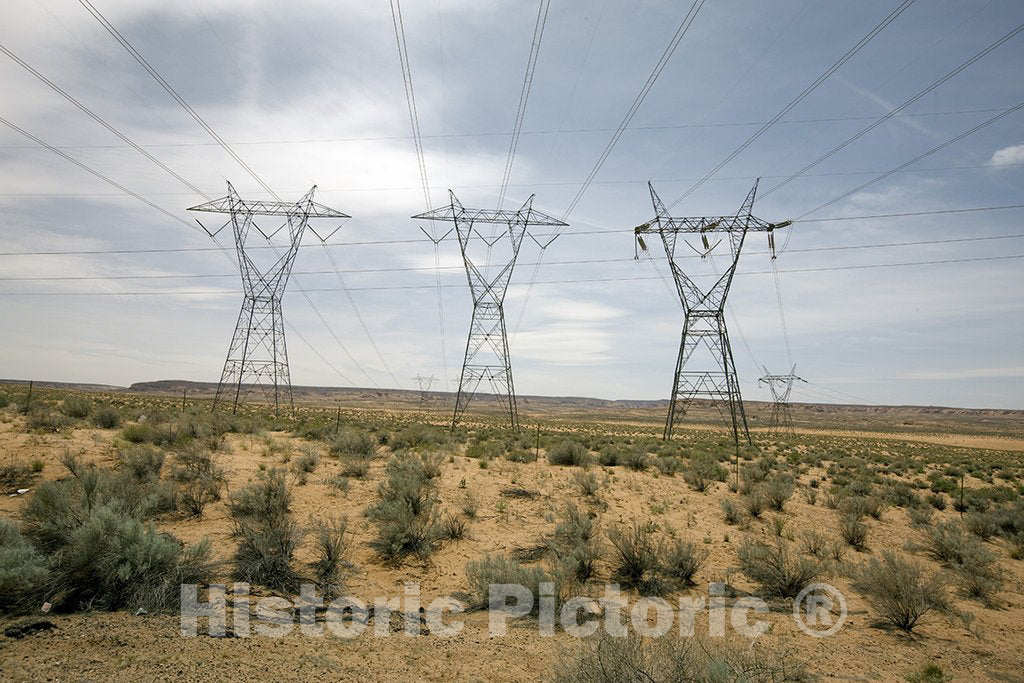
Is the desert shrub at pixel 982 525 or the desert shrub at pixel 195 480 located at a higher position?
the desert shrub at pixel 195 480

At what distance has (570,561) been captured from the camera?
11984 mm

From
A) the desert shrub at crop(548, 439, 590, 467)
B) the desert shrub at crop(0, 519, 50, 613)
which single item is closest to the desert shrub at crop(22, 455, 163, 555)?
the desert shrub at crop(0, 519, 50, 613)

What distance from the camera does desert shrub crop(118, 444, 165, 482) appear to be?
15703 mm

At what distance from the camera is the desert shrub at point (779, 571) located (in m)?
12.4

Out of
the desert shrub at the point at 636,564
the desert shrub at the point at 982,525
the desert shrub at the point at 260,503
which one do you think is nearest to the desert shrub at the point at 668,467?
the desert shrub at the point at 982,525

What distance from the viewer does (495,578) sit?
10.9 meters

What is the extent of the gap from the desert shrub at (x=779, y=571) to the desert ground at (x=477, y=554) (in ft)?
0.16

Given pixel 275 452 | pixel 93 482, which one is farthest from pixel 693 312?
pixel 93 482

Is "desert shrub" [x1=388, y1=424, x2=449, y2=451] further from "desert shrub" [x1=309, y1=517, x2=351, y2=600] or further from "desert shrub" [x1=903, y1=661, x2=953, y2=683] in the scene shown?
"desert shrub" [x1=903, y1=661, x2=953, y2=683]

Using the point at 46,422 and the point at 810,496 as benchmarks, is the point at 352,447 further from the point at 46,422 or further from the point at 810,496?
the point at 810,496

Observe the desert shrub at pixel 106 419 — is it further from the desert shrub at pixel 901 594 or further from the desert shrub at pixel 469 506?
the desert shrub at pixel 901 594

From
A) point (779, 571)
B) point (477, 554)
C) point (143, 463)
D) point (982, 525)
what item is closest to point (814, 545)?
point (779, 571)

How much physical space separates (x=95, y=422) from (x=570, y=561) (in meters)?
23.2

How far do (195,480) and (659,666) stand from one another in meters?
13.7
